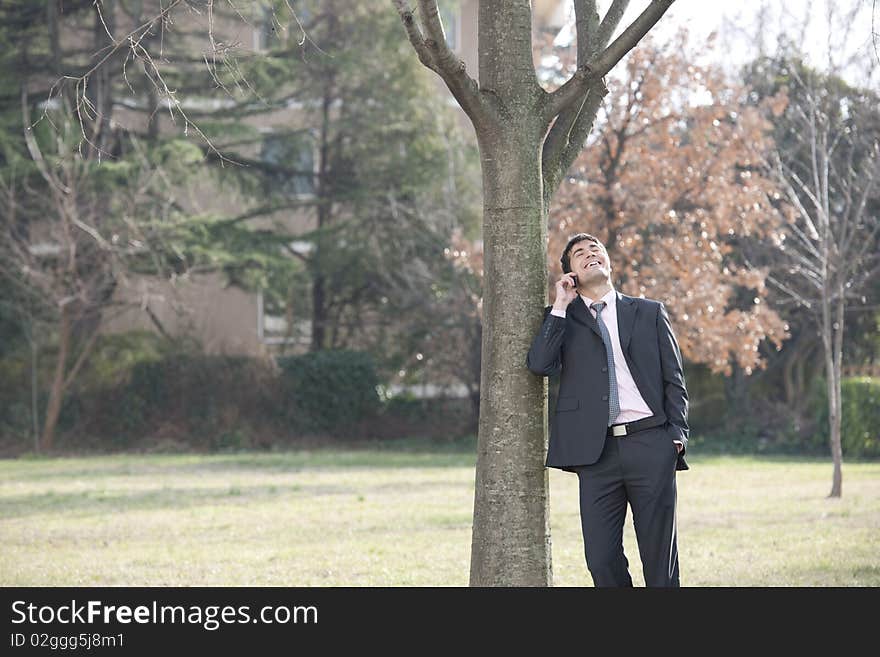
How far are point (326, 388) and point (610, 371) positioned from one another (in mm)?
19498

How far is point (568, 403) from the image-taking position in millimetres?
6012

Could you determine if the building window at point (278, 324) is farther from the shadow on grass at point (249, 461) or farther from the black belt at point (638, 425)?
the black belt at point (638, 425)

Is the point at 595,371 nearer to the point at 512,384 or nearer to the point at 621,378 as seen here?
the point at 621,378

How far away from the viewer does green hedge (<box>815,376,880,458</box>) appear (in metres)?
21.6

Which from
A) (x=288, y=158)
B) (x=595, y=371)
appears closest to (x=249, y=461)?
(x=288, y=158)

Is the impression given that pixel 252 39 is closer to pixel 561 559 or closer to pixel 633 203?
pixel 633 203

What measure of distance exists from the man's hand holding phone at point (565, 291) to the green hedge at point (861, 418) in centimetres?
1681

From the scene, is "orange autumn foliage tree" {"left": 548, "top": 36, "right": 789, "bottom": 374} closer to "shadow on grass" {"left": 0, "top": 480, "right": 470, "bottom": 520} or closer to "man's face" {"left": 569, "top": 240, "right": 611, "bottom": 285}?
"shadow on grass" {"left": 0, "top": 480, "right": 470, "bottom": 520}

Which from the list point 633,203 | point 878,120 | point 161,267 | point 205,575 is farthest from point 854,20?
point 161,267

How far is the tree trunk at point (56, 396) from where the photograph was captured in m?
23.6

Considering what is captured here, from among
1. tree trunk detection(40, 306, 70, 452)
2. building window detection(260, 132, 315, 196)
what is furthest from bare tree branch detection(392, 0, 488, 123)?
building window detection(260, 132, 315, 196)

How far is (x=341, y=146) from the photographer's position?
28109 mm

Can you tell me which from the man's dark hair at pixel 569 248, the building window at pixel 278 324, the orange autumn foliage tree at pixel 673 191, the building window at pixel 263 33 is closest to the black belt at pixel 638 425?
the man's dark hair at pixel 569 248
